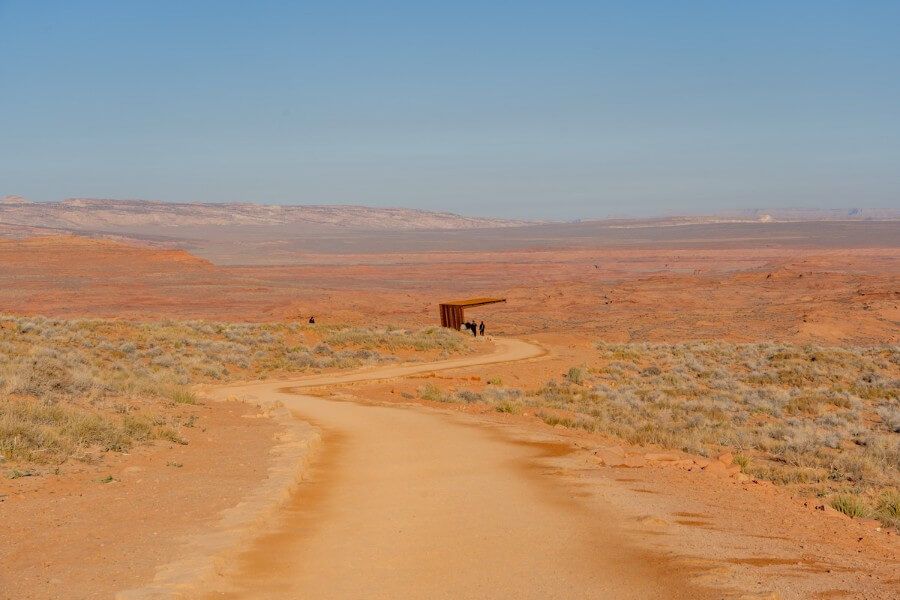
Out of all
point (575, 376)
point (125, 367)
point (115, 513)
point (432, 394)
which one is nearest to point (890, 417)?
point (575, 376)

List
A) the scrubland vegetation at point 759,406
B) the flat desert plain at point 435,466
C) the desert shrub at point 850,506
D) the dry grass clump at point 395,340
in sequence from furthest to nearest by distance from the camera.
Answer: the dry grass clump at point 395,340, the scrubland vegetation at point 759,406, the desert shrub at point 850,506, the flat desert plain at point 435,466

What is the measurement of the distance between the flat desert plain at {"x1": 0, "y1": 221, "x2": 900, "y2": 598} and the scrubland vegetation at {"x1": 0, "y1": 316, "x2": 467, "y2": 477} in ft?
0.31

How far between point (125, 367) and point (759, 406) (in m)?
17.3

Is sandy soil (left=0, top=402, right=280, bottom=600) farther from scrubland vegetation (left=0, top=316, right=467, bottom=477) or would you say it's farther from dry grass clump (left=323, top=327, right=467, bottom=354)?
dry grass clump (left=323, top=327, right=467, bottom=354)

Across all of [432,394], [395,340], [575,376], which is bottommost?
[395,340]

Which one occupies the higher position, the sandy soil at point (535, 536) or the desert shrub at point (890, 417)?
the sandy soil at point (535, 536)

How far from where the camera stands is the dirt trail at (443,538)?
6945 millimetres

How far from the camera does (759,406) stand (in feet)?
75.5

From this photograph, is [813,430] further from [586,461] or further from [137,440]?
[137,440]

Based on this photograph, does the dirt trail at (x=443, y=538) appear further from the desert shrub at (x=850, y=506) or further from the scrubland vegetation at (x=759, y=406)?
the scrubland vegetation at (x=759, y=406)

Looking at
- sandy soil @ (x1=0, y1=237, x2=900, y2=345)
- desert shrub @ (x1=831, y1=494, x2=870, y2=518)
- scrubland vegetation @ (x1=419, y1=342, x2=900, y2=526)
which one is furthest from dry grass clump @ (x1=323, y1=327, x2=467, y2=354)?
desert shrub @ (x1=831, y1=494, x2=870, y2=518)

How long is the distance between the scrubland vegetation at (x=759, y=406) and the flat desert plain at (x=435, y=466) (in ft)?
0.34

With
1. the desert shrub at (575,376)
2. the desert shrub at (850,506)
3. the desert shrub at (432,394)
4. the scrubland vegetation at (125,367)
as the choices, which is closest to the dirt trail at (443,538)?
A: the desert shrub at (850,506)

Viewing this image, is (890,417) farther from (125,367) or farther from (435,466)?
(125,367)
